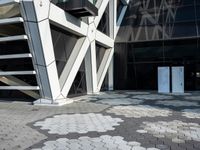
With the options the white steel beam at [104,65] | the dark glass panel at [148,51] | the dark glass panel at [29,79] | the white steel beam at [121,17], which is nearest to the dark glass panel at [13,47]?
the dark glass panel at [29,79]

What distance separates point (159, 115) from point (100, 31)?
12.0m

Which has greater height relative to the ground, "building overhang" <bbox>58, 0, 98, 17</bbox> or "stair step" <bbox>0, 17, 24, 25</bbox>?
"building overhang" <bbox>58, 0, 98, 17</bbox>

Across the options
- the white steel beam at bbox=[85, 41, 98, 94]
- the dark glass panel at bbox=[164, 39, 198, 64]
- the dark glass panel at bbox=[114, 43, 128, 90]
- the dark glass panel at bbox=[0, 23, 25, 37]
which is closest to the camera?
the dark glass panel at bbox=[0, 23, 25, 37]

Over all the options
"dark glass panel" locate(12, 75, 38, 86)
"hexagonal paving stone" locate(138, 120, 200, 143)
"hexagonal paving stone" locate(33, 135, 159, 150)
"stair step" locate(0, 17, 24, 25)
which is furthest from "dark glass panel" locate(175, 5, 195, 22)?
"hexagonal paving stone" locate(33, 135, 159, 150)

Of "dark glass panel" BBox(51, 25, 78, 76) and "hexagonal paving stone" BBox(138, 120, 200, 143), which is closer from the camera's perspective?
"hexagonal paving stone" BBox(138, 120, 200, 143)

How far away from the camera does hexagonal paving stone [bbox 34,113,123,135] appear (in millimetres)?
6861

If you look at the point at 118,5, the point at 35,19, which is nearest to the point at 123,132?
the point at 35,19

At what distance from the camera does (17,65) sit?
1378 centimetres

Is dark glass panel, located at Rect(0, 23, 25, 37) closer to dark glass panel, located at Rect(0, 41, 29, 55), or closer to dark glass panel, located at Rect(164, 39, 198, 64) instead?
dark glass panel, located at Rect(0, 41, 29, 55)

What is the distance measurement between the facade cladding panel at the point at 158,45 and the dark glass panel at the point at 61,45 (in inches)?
327

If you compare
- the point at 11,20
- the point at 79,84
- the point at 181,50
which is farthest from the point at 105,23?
the point at 11,20

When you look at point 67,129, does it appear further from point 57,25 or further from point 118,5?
point 118,5

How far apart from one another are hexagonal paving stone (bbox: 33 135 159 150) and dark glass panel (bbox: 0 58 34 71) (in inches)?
336

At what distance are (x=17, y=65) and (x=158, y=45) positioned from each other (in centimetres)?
1296
